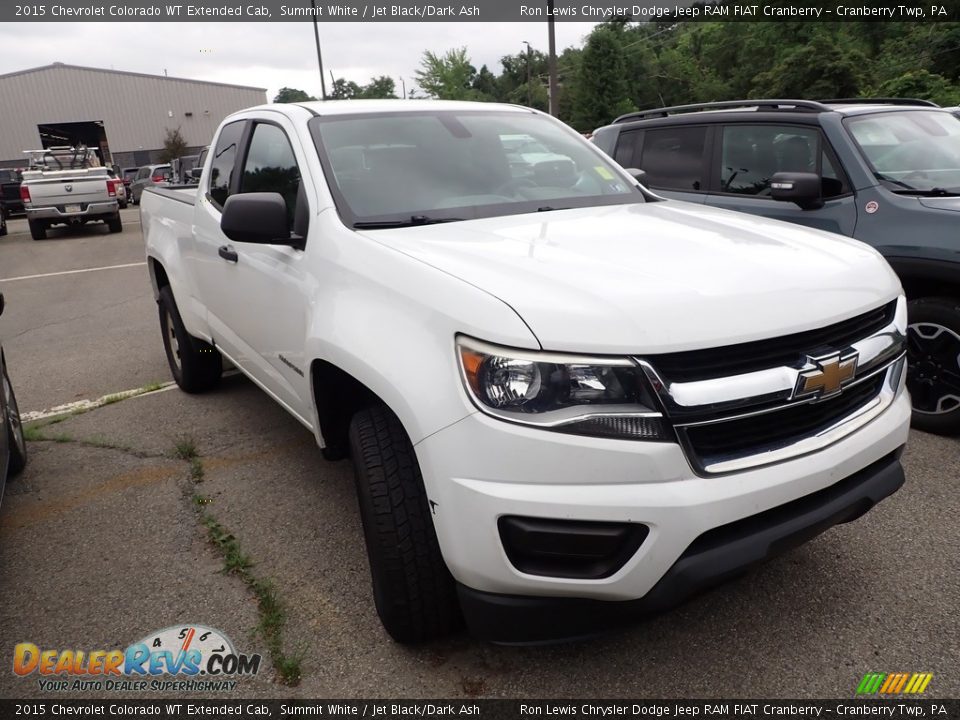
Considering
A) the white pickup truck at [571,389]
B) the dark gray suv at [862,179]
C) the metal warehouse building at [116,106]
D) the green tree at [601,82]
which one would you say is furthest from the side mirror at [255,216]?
the green tree at [601,82]

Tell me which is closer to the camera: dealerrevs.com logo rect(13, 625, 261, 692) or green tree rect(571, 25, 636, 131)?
dealerrevs.com logo rect(13, 625, 261, 692)

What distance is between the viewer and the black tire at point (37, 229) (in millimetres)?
16266

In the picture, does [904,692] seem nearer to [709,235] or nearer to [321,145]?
[709,235]

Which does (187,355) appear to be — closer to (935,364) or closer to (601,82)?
(935,364)

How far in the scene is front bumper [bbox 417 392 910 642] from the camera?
1.75 meters

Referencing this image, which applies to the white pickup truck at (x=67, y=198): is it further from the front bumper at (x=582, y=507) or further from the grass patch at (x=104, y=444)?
the front bumper at (x=582, y=507)

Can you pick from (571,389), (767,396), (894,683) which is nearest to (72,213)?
(571,389)

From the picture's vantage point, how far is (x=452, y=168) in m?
2.98

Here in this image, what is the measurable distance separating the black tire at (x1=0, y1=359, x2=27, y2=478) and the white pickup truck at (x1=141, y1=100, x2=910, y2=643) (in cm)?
170

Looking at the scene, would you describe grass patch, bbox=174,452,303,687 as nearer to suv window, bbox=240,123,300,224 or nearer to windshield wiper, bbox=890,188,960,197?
suv window, bbox=240,123,300,224

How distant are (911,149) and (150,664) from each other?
181 inches

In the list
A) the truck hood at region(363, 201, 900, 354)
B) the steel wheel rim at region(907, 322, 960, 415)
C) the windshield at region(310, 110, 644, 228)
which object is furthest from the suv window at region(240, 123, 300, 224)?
the steel wheel rim at region(907, 322, 960, 415)

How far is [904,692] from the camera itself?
6.80 feet

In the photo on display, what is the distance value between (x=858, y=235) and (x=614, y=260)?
247 centimetres
